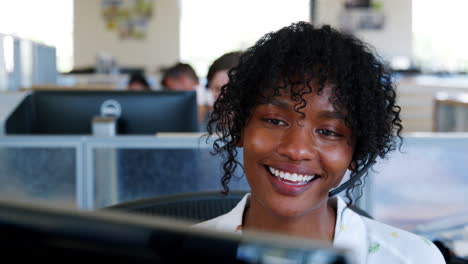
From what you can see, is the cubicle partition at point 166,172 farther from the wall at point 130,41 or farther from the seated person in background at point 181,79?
the wall at point 130,41

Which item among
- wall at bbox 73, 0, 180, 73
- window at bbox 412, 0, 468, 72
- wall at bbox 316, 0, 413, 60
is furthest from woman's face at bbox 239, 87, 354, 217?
wall at bbox 73, 0, 180, 73

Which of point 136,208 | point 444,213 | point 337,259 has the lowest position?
point 444,213

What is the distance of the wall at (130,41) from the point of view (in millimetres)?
8812

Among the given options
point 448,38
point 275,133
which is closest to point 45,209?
point 275,133

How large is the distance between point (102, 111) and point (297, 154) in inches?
50.1

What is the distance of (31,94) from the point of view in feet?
6.07

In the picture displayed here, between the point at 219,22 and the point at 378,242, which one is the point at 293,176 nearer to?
the point at 378,242

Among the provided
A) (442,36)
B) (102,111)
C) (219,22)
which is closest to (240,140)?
(102,111)

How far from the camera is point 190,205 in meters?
0.99

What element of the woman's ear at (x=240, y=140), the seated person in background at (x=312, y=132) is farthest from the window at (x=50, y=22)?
the seated person in background at (x=312, y=132)

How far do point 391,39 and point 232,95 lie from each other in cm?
802

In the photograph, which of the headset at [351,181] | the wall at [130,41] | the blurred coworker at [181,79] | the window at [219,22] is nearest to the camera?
the headset at [351,181]

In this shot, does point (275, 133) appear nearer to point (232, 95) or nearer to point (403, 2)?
point (232, 95)

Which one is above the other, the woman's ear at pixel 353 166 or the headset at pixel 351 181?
the woman's ear at pixel 353 166
